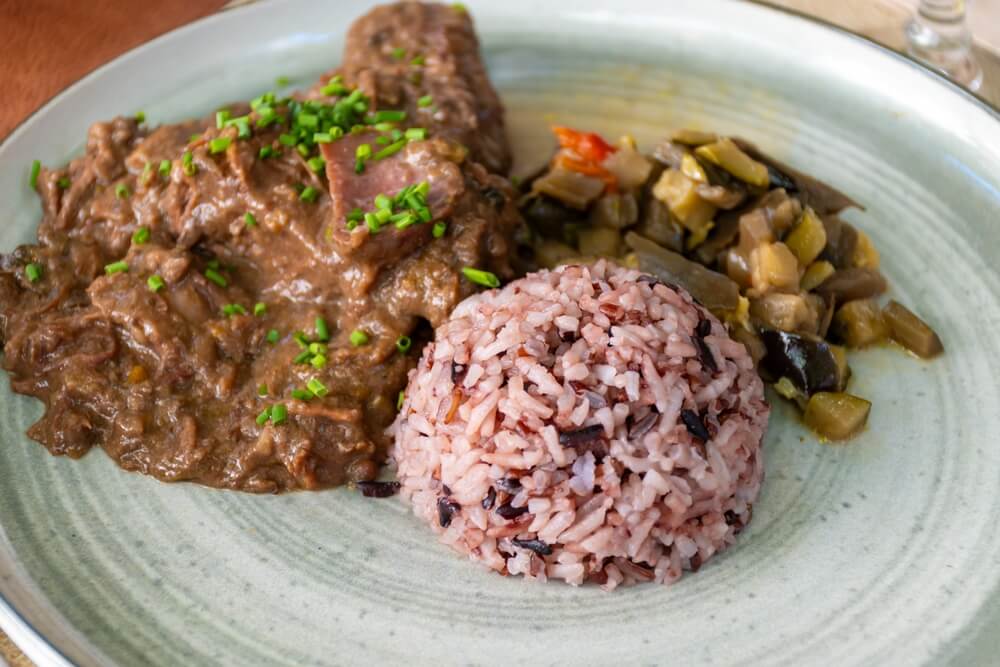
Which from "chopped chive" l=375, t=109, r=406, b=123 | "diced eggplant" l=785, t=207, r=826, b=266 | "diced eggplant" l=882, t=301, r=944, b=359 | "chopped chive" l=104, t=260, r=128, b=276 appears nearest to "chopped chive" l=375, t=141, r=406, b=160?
"chopped chive" l=375, t=109, r=406, b=123

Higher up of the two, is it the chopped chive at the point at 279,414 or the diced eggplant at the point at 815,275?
the chopped chive at the point at 279,414

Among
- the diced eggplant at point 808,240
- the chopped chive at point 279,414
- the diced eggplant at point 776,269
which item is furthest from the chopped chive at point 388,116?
the diced eggplant at point 808,240

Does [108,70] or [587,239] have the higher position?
[108,70]

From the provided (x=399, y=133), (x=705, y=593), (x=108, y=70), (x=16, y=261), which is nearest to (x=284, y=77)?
(x=108, y=70)

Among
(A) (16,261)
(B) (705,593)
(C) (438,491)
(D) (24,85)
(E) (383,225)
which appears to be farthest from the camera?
(D) (24,85)

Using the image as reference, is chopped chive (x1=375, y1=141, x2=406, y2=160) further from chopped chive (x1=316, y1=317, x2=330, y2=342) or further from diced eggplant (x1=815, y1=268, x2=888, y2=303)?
diced eggplant (x1=815, y1=268, x2=888, y2=303)

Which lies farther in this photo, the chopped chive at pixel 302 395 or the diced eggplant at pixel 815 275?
the diced eggplant at pixel 815 275

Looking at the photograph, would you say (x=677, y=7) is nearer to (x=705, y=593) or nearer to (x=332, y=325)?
(x=332, y=325)

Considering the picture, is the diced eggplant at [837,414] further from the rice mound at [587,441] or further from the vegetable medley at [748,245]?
the rice mound at [587,441]
